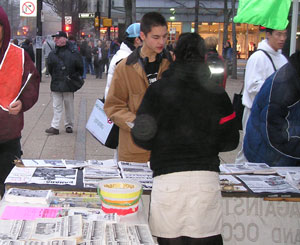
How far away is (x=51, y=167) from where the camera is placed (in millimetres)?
3783

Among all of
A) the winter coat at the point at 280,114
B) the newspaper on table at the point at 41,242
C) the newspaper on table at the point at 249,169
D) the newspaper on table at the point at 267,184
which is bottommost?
the newspaper on table at the point at 267,184

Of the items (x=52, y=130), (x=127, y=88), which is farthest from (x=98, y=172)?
(x=52, y=130)

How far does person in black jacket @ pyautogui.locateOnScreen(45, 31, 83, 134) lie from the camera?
30.1ft

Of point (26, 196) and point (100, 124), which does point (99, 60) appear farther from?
point (26, 196)

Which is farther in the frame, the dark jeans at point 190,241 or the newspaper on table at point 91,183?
the newspaper on table at point 91,183

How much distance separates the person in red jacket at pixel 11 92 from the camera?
3.90 m

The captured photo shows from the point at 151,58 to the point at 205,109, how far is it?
1296 millimetres

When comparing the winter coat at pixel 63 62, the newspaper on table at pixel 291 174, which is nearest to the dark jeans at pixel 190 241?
the newspaper on table at pixel 291 174

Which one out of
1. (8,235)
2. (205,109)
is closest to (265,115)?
(205,109)

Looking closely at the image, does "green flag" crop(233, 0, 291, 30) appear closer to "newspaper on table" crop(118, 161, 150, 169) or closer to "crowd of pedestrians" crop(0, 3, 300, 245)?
"crowd of pedestrians" crop(0, 3, 300, 245)

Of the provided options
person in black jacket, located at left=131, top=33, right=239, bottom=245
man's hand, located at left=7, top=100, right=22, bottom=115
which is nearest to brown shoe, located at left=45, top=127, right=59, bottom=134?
man's hand, located at left=7, top=100, right=22, bottom=115

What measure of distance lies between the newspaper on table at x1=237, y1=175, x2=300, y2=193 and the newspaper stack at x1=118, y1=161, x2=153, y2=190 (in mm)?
761

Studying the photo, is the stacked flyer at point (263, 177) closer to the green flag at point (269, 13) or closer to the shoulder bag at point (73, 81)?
the green flag at point (269, 13)

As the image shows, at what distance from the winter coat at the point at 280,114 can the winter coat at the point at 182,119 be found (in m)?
1.10
